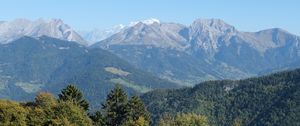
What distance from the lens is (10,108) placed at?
123062 mm

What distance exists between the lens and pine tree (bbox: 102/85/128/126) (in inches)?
5108

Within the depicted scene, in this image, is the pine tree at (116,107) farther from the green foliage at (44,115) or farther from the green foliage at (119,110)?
the green foliage at (44,115)

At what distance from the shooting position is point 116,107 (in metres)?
131

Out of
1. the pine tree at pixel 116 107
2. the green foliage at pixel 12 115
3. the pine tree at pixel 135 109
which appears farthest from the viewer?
the pine tree at pixel 116 107

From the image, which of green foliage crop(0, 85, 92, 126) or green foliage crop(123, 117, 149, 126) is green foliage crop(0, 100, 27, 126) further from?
green foliage crop(123, 117, 149, 126)

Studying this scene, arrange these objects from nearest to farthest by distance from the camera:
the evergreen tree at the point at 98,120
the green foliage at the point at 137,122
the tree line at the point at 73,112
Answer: the tree line at the point at 73,112 < the green foliage at the point at 137,122 < the evergreen tree at the point at 98,120

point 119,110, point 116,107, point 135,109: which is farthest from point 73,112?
point 135,109

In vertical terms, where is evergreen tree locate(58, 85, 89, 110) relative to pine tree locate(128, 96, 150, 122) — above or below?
above

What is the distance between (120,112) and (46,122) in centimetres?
1923

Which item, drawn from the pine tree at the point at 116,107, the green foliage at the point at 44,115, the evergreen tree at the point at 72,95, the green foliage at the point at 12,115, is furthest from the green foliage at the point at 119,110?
the green foliage at the point at 12,115

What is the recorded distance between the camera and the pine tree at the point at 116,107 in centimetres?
12975

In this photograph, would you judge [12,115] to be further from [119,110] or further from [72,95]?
[119,110]

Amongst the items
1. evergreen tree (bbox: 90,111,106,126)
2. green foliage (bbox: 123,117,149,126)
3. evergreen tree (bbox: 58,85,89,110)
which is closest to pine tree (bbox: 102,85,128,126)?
evergreen tree (bbox: 90,111,106,126)

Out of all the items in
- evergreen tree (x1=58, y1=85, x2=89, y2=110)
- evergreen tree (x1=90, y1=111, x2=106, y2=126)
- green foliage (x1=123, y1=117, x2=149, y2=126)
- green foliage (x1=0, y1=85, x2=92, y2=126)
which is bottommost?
evergreen tree (x1=90, y1=111, x2=106, y2=126)
